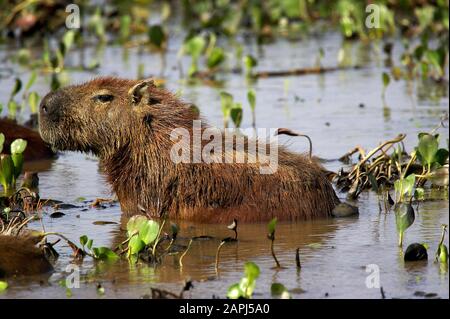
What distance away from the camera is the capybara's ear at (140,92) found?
315 inches

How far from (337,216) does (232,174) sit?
848 millimetres

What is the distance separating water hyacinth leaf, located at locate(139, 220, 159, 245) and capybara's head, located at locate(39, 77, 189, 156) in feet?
5.49

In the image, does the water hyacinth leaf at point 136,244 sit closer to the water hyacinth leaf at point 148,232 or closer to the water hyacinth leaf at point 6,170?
the water hyacinth leaf at point 148,232

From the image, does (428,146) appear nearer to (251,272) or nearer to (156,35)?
(251,272)

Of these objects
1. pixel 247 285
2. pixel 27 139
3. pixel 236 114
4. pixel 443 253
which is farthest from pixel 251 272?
pixel 27 139

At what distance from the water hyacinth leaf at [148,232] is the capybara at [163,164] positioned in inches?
50.5

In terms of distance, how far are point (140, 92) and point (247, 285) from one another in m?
2.81

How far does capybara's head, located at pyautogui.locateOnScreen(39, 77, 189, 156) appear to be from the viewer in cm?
802

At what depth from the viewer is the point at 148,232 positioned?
6.39 meters

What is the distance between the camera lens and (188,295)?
582 cm

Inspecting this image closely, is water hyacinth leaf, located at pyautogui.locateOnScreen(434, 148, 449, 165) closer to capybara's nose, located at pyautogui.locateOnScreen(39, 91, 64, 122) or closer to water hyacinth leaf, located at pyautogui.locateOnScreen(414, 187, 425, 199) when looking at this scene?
water hyacinth leaf, located at pyautogui.locateOnScreen(414, 187, 425, 199)

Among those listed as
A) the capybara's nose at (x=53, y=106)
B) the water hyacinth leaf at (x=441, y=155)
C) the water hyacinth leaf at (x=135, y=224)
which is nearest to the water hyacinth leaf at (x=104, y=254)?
the water hyacinth leaf at (x=135, y=224)

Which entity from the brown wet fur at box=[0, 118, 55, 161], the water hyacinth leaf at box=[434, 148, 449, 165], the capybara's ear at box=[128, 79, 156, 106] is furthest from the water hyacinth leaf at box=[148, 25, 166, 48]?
the water hyacinth leaf at box=[434, 148, 449, 165]
